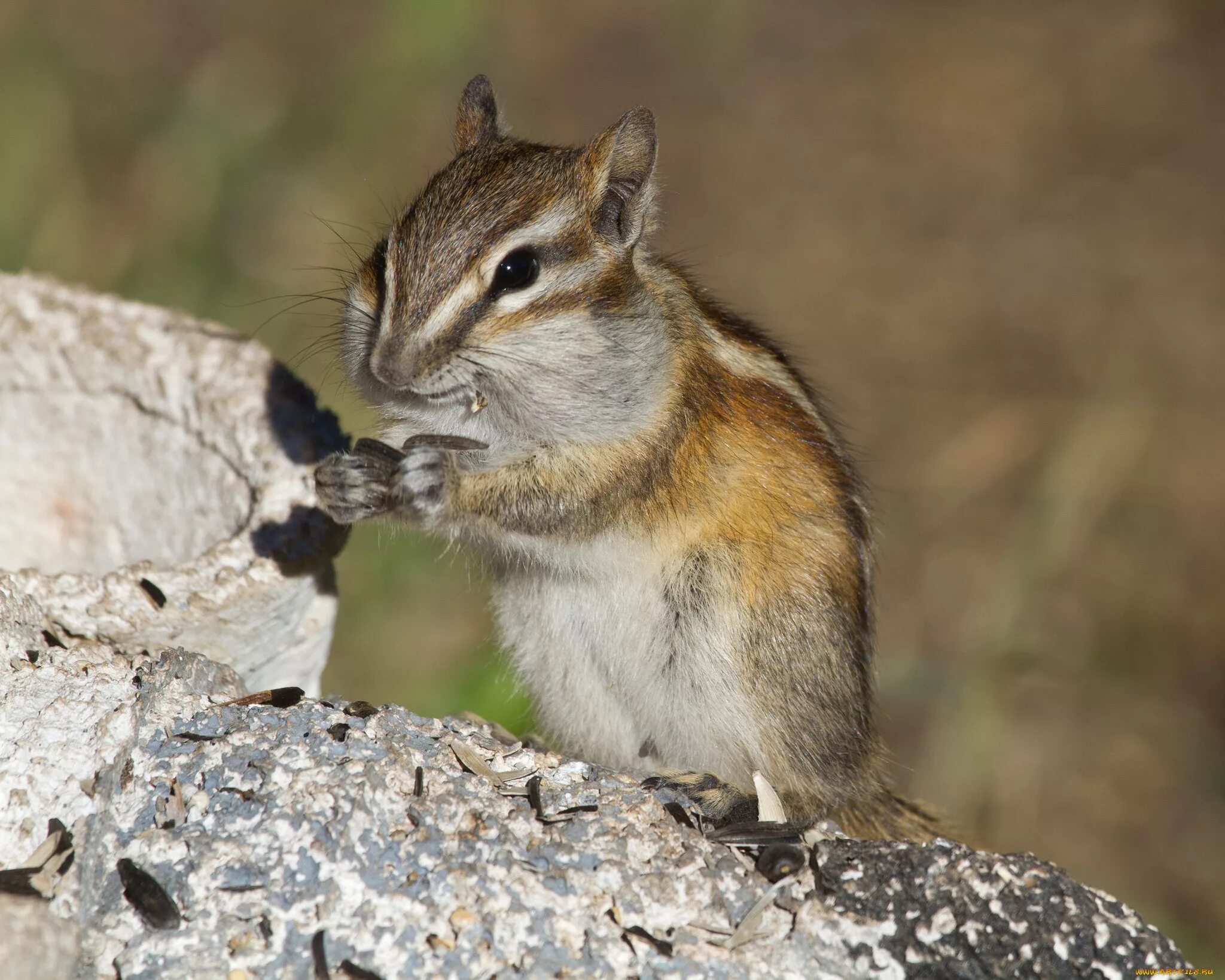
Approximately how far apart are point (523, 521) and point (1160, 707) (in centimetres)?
372

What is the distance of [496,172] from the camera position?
2.60 m

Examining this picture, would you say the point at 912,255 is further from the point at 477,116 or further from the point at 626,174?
the point at 626,174

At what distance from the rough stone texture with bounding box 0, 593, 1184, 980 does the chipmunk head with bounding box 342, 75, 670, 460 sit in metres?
0.76

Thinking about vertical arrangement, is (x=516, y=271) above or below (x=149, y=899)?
above

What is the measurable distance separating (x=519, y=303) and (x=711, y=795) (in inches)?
36.5

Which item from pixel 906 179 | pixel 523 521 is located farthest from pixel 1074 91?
pixel 523 521

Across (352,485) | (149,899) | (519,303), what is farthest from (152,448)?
(149,899)

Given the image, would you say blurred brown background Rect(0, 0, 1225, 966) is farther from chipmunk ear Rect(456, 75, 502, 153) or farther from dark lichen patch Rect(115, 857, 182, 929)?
dark lichen patch Rect(115, 857, 182, 929)

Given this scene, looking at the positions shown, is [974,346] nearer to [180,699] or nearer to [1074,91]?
[1074,91]

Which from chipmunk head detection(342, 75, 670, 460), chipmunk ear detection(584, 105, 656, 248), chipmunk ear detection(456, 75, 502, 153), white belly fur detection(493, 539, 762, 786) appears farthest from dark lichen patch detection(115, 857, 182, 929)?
chipmunk ear detection(456, 75, 502, 153)

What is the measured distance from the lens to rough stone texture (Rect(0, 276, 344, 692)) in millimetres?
2512

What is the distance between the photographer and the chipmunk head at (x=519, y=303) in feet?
7.80

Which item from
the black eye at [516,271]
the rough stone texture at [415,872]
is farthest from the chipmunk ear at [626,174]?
the rough stone texture at [415,872]

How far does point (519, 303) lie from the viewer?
7.97 feet
